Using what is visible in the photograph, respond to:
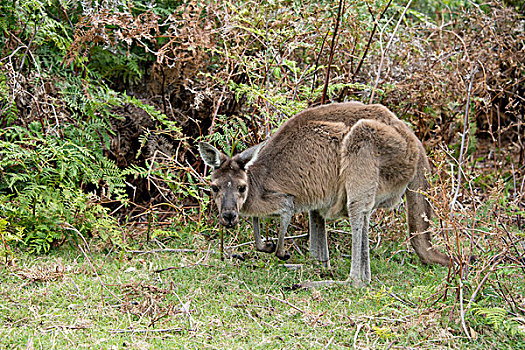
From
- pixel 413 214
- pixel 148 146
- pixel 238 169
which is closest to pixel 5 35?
pixel 148 146

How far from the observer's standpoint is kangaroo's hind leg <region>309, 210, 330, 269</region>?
5.53 m

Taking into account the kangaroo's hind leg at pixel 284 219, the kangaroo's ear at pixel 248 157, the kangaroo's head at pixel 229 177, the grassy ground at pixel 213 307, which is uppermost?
the kangaroo's ear at pixel 248 157

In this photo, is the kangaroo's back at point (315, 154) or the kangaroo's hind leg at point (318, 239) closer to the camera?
the kangaroo's back at point (315, 154)

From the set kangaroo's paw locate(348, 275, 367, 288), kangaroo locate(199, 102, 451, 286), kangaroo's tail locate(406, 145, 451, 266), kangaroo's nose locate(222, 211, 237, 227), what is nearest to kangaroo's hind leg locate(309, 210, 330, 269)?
kangaroo locate(199, 102, 451, 286)

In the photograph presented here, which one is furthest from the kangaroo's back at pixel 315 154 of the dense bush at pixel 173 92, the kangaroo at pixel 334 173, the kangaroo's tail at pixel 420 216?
the dense bush at pixel 173 92

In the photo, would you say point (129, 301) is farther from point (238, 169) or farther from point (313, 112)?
point (313, 112)

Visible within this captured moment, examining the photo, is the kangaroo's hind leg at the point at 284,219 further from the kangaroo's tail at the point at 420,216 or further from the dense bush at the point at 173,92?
the kangaroo's tail at the point at 420,216

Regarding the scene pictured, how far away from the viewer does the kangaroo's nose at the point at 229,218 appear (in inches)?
189

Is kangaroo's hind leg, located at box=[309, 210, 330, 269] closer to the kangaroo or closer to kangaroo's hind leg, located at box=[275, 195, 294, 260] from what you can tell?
the kangaroo

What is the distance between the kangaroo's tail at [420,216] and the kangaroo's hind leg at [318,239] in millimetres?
804

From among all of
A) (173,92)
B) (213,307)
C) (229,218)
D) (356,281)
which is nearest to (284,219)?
(229,218)

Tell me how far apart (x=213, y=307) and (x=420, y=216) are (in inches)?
82.5

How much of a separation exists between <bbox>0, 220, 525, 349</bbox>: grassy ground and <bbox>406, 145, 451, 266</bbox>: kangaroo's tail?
0.13 m

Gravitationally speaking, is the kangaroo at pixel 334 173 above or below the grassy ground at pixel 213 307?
above
